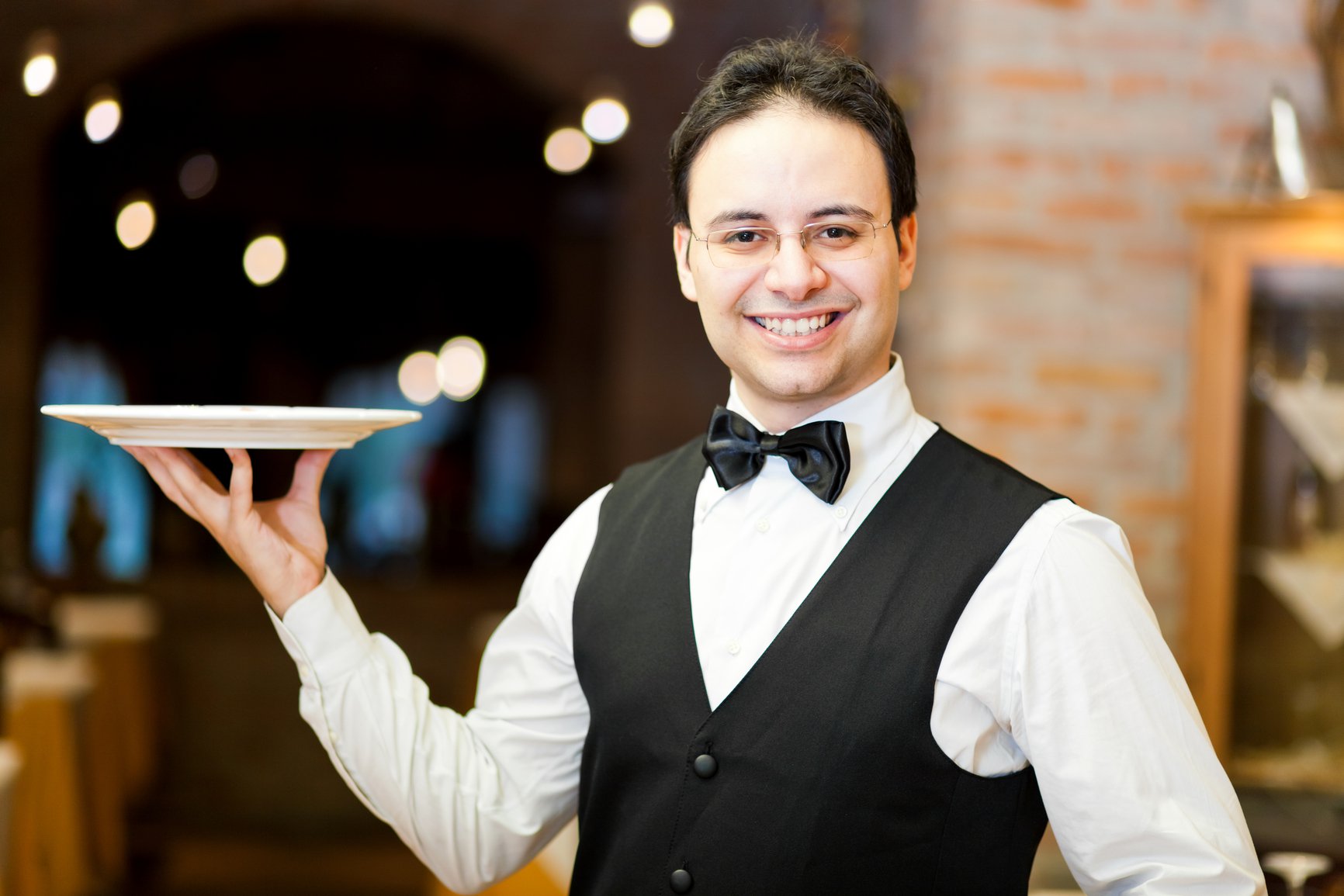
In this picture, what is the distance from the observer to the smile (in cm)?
144

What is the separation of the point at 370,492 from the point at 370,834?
1.92 meters

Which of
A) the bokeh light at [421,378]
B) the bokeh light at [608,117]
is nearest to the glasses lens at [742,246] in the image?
the bokeh light at [608,117]

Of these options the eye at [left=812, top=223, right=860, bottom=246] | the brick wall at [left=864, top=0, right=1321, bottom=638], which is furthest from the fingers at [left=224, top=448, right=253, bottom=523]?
the brick wall at [left=864, top=0, right=1321, bottom=638]

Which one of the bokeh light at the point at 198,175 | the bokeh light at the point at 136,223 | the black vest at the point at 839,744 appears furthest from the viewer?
the bokeh light at the point at 198,175

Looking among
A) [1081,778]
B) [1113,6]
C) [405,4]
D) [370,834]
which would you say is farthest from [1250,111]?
[370,834]

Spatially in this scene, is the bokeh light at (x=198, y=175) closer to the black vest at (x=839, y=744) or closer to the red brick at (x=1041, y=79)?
the red brick at (x=1041, y=79)

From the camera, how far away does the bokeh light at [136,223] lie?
648 centimetres

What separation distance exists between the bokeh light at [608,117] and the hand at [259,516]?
4893mm

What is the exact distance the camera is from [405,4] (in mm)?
5965

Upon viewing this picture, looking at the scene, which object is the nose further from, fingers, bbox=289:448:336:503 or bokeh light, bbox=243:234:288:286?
bokeh light, bbox=243:234:288:286

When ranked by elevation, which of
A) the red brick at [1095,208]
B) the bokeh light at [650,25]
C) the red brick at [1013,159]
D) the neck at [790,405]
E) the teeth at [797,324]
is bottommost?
the neck at [790,405]

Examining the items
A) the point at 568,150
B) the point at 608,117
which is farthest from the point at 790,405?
the point at 568,150

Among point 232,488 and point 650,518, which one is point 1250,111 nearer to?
point 650,518

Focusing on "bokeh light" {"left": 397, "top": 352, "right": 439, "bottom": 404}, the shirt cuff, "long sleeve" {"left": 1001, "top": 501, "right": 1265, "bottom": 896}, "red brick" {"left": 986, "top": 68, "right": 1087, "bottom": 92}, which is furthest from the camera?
"bokeh light" {"left": 397, "top": 352, "right": 439, "bottom": 404}
